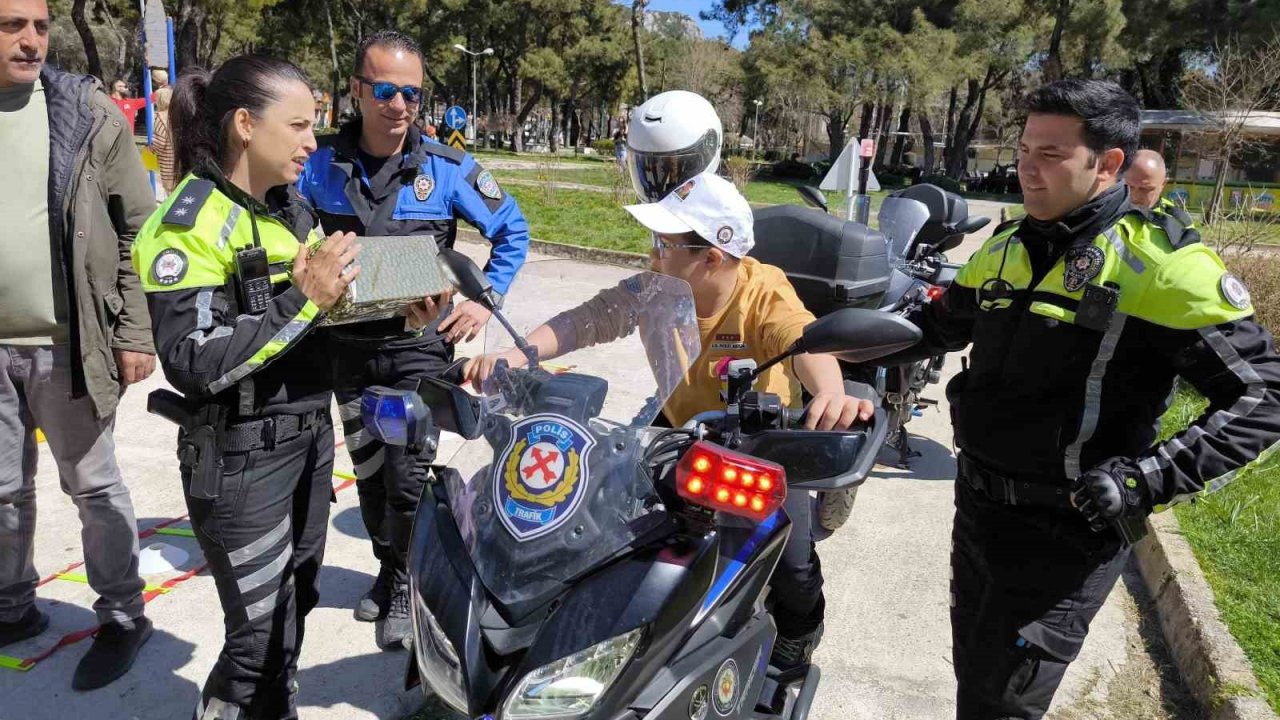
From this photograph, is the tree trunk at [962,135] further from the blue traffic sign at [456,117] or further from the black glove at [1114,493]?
the black glove at [1114,493]

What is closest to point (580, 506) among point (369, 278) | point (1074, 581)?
point (369, 278)

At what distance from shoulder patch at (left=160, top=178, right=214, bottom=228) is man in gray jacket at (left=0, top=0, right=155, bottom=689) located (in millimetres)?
895

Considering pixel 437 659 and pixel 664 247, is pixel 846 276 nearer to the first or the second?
pixel 664 247

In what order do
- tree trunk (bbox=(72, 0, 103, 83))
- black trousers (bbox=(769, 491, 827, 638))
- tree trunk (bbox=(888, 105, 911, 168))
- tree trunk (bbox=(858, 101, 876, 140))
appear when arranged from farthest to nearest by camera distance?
1. tree trunk (bbox=(888, 105, 911, 168))
2. tree trunk (bbox=(858, 101, 876, 140))
3. tree trunk (bbox=(72, 0, 103, 83))
4. black trousers (bbox=(769, 491, 827, 638))

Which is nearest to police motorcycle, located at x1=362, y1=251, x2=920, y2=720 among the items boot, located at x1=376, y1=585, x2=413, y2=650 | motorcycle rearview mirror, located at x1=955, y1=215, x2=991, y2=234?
boot, located at x1=376, y1=585, x2=413, y2=650

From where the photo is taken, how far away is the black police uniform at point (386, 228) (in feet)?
10.5

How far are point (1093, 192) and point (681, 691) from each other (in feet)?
4.94

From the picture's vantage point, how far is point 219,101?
2.29m

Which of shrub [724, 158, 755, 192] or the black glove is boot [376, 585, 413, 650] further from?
shrub [724, 158, 755, 192]

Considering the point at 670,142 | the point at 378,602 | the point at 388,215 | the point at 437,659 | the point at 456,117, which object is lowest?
the point at 378,602

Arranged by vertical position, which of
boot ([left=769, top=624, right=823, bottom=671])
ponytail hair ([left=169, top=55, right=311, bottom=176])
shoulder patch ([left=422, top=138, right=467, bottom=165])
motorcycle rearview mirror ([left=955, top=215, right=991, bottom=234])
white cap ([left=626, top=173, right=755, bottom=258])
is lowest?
boot ([left=769, top=624, right=823, bottom=671])

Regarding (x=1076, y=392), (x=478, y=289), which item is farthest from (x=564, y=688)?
(x=1076, y=392)

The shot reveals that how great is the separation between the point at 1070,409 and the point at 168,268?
2.14 m

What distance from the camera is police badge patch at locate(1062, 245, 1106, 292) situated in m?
2.05
